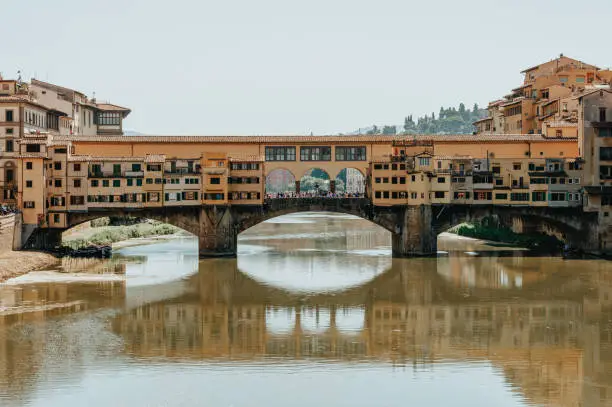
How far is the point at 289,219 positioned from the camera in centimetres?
10419

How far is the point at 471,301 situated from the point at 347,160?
22.2 metres

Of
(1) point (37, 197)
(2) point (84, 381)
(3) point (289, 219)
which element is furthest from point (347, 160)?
(3) point (289, 219)

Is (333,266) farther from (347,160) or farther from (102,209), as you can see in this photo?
(102,209)

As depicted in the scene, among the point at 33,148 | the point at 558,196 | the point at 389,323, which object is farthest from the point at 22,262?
the point at 558,196

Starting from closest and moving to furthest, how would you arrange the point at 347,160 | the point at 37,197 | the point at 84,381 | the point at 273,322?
the point at 84,381
the point at 273,322
the point at 37,197
the point at 347,160

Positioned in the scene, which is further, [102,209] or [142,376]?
[102,209]

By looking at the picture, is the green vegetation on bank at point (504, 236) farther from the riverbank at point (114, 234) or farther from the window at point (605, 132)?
the riverbank at point (114, 234)

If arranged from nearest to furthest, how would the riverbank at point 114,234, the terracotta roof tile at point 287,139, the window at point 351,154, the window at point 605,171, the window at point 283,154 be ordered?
the window at point 605,171 < the terracotta roof tile at point 287,139 < the window at point 283,154 < the window at point 351,154 < the riverbank at point 114,234

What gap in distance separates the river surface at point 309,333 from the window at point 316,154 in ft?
27.6

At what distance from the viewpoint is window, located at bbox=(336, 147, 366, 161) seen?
5934 centimetres

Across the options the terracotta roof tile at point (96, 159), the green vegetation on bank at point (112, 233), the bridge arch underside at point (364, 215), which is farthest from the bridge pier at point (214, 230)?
the green vegetation on bank at point (112, 233)

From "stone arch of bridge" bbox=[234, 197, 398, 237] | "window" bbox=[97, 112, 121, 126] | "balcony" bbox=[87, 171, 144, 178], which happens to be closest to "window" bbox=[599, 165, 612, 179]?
"stone arch of bridge" bbox=[234, 197, 398, 237]

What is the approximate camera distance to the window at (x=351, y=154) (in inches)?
2336

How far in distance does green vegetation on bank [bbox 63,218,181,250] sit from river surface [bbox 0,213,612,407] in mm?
7206
